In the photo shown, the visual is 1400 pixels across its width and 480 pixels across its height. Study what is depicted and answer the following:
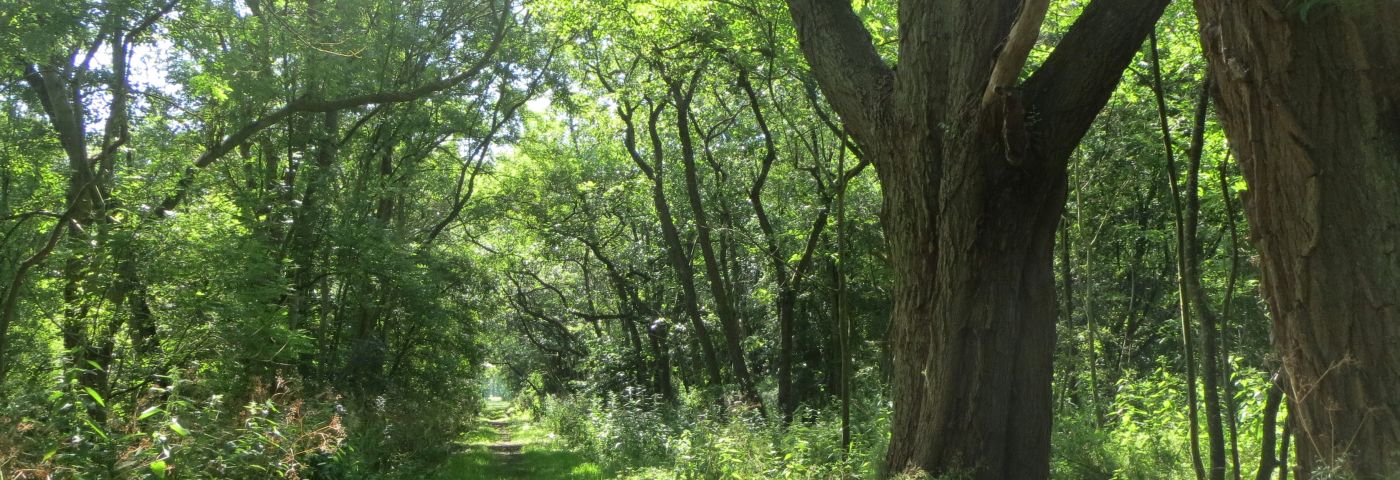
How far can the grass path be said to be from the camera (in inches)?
554

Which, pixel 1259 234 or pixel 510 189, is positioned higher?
pixel 510 189

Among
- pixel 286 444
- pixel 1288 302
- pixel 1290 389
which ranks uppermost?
pixel 1288 302

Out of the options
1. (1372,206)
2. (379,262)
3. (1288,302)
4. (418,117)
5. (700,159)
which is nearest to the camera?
(1372,206)

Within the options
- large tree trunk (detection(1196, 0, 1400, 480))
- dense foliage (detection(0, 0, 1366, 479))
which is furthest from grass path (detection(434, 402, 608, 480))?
large tree trunk (detection(1196, 0, 1400, 480))

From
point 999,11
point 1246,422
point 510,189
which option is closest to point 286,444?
point 999,11

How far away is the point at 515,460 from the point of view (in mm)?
17359

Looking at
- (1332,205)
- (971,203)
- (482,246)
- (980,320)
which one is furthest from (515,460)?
(1332,205)

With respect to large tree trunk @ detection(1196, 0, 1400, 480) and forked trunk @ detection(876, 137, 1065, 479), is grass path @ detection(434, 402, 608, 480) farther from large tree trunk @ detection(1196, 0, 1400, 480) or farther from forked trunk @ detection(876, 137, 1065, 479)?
large tree trunk @ detection(1196, 0, 1400, 480)

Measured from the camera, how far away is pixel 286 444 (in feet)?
24.6

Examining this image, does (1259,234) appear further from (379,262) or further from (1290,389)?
(379,262)

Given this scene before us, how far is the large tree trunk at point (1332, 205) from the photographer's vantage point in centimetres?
300

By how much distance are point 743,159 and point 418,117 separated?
6492 mm

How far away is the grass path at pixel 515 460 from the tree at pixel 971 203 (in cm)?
861

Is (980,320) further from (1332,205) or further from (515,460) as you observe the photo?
(515,460)
